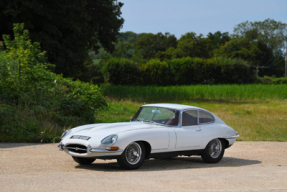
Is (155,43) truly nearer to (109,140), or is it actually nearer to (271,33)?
(271,33)

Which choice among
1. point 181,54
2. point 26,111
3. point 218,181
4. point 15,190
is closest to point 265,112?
point 26,111

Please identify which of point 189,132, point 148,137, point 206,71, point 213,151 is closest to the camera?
point 148,137

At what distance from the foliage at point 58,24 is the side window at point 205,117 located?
64.7 feet

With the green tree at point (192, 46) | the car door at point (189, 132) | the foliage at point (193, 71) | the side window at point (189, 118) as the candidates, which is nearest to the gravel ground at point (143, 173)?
the car door at point (189, 132)

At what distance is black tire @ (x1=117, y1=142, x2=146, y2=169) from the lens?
788cm

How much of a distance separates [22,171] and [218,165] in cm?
456

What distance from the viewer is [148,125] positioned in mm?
8734

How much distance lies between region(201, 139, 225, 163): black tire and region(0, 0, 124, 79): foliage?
66.2ft

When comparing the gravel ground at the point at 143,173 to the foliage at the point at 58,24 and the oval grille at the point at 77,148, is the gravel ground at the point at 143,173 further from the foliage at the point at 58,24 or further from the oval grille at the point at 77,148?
the foliage at the point at 58,24

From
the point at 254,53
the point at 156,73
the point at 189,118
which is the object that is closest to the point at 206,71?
the point at 156,73

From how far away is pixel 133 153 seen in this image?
805 centimetres

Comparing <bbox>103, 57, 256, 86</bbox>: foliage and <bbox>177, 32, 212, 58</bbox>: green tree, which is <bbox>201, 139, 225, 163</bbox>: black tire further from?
<bbox>177, 32, 212, 58</bbox>: green tree

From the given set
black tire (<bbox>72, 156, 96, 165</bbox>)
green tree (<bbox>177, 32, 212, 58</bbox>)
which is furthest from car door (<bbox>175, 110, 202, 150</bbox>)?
green tree (<bbox>177, 32, 212, 58</bbox>)

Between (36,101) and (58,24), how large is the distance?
15229 millimetres
